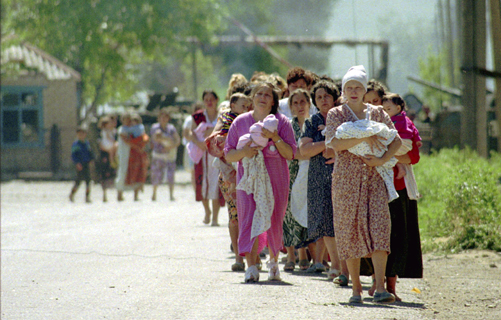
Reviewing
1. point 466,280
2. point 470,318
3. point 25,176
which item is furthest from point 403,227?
point 25,176

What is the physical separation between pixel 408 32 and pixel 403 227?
381ft

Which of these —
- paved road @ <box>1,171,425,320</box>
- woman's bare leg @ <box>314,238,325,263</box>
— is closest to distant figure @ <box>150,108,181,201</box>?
paved road @ <box>1,171,425,320</box>

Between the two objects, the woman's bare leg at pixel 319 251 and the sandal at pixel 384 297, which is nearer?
the sandal at pixel 384 297

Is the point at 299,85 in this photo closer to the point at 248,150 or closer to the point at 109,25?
the point at 248,150

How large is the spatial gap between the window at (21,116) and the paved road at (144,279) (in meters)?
16.7

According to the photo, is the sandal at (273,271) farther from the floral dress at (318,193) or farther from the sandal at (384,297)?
the sandal at (384,297)

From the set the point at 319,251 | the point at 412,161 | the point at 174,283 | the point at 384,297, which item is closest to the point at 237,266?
the point at 319,251

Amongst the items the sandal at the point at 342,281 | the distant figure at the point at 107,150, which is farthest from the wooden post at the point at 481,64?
the distant figure at the point at 107,150

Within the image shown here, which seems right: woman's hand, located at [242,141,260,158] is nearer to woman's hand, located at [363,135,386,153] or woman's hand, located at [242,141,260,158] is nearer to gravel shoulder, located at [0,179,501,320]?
gravel shoulder, located at [0,179,501,320]

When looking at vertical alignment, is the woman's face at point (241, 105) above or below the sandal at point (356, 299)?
above

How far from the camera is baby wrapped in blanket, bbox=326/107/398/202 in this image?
5.68 metres

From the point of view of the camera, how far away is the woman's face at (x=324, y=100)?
22.5 ft

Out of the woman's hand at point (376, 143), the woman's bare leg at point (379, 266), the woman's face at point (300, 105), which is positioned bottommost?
the woman's bare leg at point (379, 266)

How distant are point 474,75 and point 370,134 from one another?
22.9 ft
